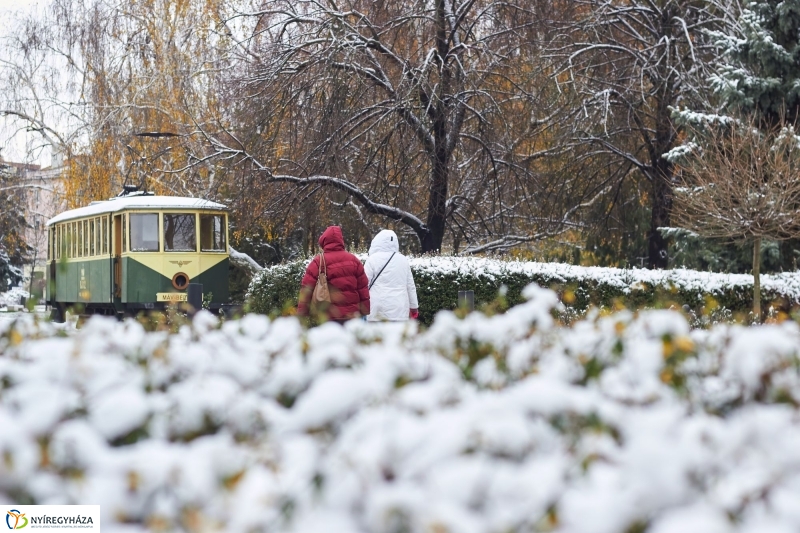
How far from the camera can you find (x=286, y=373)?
3541 millimetres

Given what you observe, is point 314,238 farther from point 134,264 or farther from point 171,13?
point 171,13

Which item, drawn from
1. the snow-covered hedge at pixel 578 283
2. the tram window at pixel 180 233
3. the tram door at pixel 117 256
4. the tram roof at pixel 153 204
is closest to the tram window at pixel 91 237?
the tram roof at pixel 153 204

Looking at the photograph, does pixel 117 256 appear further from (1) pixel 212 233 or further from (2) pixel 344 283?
(2) pixel 344 283

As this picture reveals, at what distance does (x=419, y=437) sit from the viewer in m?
2.74

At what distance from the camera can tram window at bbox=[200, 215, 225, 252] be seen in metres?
23.3

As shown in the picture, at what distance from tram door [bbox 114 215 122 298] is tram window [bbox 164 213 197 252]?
917mm

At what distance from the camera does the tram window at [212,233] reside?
2333cm

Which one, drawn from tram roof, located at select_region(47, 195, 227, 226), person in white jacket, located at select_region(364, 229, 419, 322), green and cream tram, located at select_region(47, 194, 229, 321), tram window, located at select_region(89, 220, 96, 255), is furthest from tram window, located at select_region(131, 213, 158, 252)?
→ person in white jacket, located at select_region(364, 229, 419, 322)

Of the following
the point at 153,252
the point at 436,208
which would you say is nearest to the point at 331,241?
the point at 436,208

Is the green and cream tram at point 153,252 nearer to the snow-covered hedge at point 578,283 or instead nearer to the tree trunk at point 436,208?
the tree trunk at point 436,208

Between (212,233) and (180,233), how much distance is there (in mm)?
649

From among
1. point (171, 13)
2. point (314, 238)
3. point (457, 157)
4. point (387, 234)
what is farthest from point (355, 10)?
point (171, 13)

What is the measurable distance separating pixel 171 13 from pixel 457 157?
1512 cm

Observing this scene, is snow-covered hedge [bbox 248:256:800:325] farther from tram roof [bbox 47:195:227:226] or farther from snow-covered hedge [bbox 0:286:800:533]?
snow-covered hedge [bbox 0:286:800:533]
